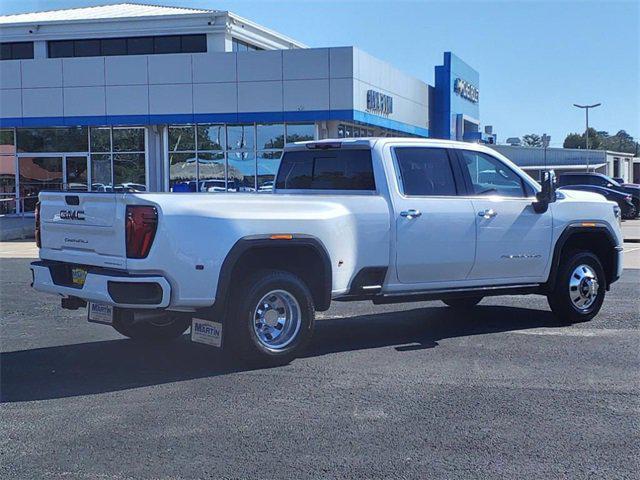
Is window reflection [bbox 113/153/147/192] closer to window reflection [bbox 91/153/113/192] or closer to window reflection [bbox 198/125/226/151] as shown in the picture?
window reflection [bbox 91/153/113/192]

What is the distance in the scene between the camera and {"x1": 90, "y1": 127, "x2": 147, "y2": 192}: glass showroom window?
1100 inches

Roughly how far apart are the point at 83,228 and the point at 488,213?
4092mm

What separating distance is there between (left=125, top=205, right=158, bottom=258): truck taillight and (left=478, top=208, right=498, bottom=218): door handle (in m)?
3.59

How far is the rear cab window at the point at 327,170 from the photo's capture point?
792 centimetres

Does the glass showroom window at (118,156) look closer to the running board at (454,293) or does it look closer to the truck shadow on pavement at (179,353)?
the truck shadow on pavement at (179,353)

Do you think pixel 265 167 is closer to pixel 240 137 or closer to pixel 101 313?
pixel 240 137

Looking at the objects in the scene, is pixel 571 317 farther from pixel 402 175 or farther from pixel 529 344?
pixel 402 175

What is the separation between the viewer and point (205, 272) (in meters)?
6.29

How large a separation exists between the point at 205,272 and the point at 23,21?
107 feet

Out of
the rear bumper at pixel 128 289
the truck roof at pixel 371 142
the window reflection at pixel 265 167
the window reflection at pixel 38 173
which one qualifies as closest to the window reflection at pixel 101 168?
the window reflection at pixel 38 173

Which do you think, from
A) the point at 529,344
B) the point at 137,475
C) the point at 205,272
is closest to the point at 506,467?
the point at 137,475

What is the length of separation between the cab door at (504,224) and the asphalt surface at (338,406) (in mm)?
718

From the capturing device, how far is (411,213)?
299 inches

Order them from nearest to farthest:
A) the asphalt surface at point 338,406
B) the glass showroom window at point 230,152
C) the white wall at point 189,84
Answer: the asphalt surface at point 338,406
the white wall at point 189,84
the glass showroom window at point 230,152
